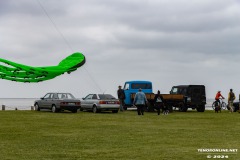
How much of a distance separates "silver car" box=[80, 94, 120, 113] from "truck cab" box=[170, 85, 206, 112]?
6.30 m

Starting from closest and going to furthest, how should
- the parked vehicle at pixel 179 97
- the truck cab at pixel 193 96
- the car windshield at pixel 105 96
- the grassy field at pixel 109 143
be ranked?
the grassy field at pixel 109 143, the car windshield at pixel 105 96, the parked vehicle at pixel 179 97, the truck cab at pixel 193 96

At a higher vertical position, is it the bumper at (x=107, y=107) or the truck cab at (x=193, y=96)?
the truck cab at (x=193, y=96)

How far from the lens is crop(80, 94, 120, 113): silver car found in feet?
106

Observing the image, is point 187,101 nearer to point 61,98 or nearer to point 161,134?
point 61,98

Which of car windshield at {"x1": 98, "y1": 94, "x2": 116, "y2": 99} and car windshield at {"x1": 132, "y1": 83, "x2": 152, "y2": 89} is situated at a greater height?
car windshield at {"x1": 132, "y1": 83, "x2": 152, "y2": 89}

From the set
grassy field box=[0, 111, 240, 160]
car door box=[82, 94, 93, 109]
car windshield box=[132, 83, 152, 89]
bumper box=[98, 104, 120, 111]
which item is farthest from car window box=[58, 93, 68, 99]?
grassy field box=[0, 111, 240, 160]

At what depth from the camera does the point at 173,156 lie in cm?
1107

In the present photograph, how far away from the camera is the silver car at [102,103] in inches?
1276

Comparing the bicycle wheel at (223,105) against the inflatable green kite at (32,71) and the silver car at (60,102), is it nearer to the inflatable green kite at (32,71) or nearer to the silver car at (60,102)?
the silver car at (60,102)

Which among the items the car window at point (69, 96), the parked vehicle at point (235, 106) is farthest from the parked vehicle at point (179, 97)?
the car window at point (69, 96)

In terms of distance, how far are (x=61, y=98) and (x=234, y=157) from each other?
76.1 feet

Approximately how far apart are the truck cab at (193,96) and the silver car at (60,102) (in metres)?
9.09

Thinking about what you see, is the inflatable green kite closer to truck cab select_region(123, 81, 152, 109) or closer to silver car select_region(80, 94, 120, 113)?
silver car select_region(80, 94, 120, 113)

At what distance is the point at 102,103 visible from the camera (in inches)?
1275
